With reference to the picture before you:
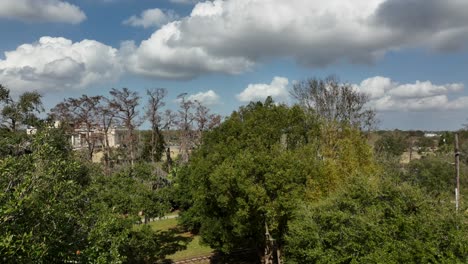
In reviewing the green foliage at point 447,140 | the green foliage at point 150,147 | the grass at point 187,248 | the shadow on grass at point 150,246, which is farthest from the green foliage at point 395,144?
the shadow on grass at point 150,246

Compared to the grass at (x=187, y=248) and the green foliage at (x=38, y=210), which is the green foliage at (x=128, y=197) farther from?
the green foliage at (x=38, y=210)

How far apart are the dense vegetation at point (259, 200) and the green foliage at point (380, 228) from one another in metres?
0.04

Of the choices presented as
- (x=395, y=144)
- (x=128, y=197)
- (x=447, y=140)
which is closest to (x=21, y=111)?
(x=128, y=197)

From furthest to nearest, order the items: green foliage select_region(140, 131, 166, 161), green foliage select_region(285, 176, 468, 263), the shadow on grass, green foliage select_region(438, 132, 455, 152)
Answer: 1. green foliage select_region(438, 132, 455, 152)
2. green foliage select_region(140, 131, 166, 161)
3. the shadow on grass
4. green foliage select_region(285, 176, 468, 263)

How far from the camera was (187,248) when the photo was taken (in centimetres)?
2970

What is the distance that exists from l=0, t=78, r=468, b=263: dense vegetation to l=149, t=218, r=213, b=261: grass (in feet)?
2.94

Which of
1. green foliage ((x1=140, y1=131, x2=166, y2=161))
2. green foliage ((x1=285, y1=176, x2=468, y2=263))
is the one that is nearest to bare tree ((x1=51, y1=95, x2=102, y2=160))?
green foliage ((x1=140, y1=131, x2=166, y2=161))

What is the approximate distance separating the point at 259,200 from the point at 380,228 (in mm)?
6619

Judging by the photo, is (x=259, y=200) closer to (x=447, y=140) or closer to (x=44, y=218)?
(x=44, y=218)

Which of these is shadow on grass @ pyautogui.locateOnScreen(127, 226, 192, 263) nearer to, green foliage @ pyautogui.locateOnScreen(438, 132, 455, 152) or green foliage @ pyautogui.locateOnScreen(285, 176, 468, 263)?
green foliage @ pyautogui.locateOnScreen(285, 176, 468, 263)

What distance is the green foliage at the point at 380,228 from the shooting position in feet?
34.7

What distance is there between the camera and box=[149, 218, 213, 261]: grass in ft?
90.6

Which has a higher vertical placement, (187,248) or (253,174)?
(253,174)

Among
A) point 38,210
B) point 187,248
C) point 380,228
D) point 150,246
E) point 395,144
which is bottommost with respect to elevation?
point 187,248
